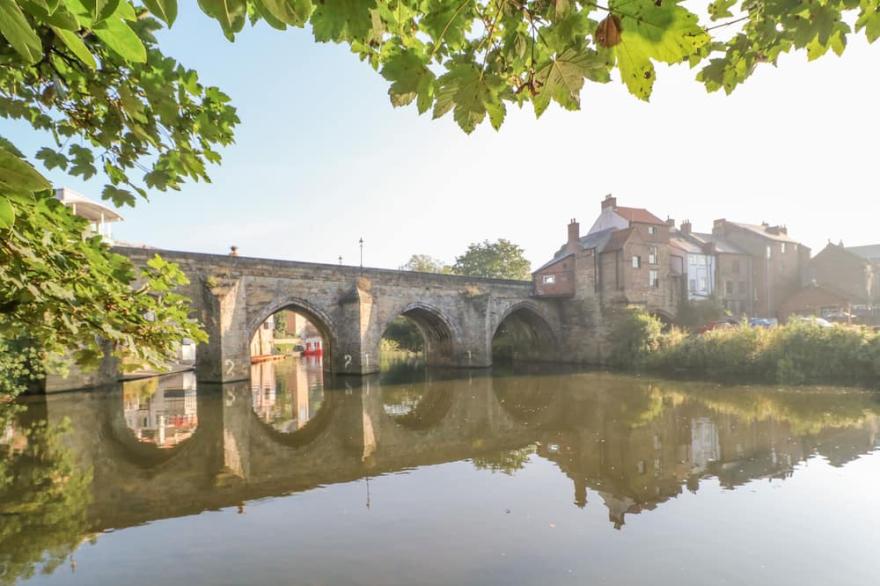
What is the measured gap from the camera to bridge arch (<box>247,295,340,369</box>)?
20.1m

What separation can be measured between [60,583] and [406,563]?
3.61m

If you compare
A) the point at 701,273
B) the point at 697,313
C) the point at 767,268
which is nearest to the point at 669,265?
the point at 697,313

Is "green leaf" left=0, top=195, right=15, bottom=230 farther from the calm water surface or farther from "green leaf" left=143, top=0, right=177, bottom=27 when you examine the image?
the calm water surface

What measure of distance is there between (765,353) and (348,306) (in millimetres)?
19129

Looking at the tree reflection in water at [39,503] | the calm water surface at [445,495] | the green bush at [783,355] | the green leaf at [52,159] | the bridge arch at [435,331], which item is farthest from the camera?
the bridge arch at [435,331]

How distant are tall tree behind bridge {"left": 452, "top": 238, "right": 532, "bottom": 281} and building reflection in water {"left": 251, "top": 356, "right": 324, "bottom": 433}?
24746 mm

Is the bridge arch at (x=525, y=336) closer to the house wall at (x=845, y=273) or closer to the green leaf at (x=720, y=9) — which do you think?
the green leaf at (x=720, y=9)

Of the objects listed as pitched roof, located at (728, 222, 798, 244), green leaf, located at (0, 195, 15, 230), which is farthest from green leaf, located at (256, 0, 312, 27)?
pitched roof, located at (728, 222, 798, 244)

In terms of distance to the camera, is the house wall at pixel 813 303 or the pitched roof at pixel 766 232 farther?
the pitched roof at pixel 766 232

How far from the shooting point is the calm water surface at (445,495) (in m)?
5.06

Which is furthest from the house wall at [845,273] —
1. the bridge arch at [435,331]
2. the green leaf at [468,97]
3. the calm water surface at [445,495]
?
the green leaf at [468,97]

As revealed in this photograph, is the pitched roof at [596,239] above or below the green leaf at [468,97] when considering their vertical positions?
above

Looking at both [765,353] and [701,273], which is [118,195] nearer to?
[765,353]

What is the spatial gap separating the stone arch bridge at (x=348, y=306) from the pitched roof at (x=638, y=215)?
7.97 meters
